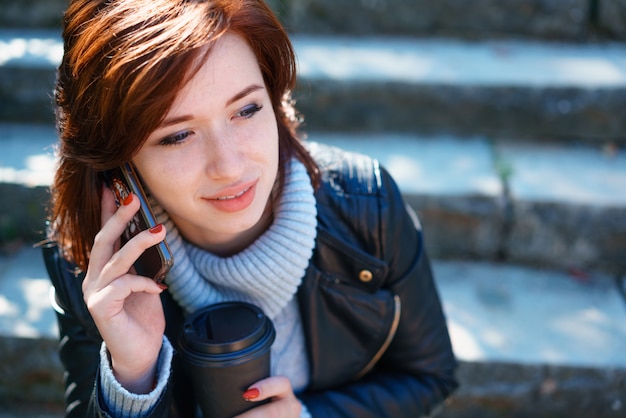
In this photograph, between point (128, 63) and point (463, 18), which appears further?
point (463, 18)

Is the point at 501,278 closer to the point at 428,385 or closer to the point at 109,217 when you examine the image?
the point at 428,385

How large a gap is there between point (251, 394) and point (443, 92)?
2.16 m

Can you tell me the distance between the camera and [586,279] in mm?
2951

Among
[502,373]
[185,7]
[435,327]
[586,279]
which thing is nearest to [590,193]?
[586,279]

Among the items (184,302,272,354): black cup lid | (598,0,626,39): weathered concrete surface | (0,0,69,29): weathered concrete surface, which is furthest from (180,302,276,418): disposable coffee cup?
(598,0,626,39): weathered concrete surface

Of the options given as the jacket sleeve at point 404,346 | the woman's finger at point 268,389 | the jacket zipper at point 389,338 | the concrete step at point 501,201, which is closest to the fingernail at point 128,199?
the woman's finger at point 268,389

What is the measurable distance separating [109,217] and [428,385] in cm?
110

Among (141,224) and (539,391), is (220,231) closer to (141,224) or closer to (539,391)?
(141,224)

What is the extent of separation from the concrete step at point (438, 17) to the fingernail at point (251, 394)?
2588 mm

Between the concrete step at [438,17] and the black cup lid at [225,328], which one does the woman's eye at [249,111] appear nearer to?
the black cup lid at [225,328]

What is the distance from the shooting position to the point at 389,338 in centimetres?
207

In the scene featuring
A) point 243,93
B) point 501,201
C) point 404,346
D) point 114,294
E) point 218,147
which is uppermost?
point 243,93

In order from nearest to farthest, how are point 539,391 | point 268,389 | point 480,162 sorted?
1. point 268,389
2. point 539,391
3. point 480,162

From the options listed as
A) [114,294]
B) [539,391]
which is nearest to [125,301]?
[114,294]
